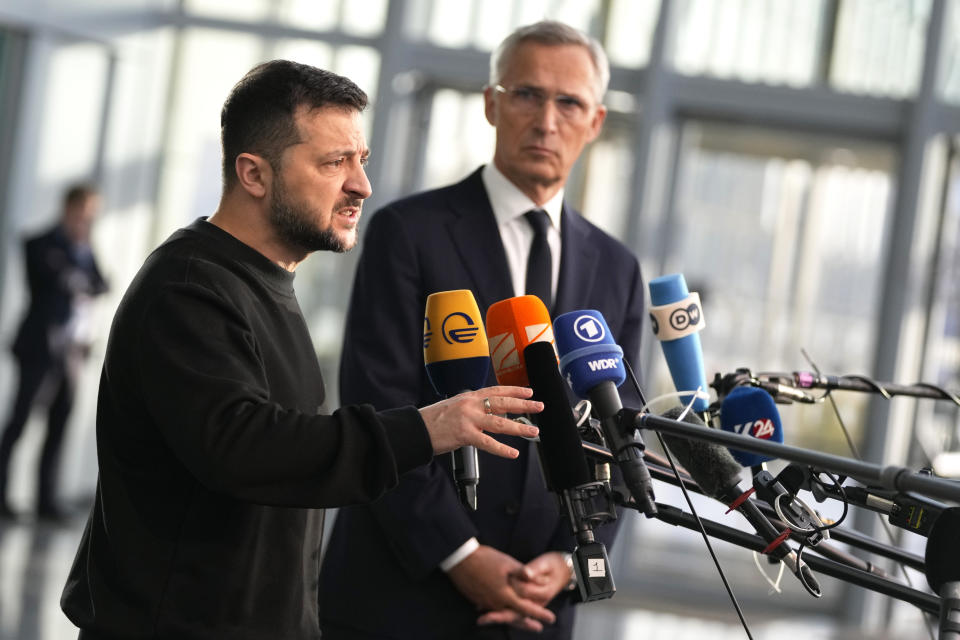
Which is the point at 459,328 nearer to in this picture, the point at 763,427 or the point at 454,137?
the point at 763,427

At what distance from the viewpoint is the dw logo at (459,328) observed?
147 centimetres

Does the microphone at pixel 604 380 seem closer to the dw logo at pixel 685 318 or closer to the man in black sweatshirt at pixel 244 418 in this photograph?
the man in black sweatshirt at pixel 244 418

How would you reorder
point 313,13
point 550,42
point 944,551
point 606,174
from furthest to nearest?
point 313,13
point 606,174
point 550,42
point 944,551

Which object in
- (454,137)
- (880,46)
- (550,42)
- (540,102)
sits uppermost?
(880,46)

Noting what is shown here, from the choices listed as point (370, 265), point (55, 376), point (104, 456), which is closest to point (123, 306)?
point (104, 456)

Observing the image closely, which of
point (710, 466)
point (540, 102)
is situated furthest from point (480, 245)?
point (710, 466)

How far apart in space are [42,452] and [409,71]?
2.65m

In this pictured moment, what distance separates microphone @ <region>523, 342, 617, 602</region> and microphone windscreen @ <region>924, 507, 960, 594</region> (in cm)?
33

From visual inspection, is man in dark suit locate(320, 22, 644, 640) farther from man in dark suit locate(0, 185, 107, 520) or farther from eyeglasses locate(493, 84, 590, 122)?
man in dark suit locate(0, 185, 107, 520)

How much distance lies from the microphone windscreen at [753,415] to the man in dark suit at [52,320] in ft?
15.7

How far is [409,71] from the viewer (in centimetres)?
609

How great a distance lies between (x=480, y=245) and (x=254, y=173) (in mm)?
646

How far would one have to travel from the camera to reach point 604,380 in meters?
1.38

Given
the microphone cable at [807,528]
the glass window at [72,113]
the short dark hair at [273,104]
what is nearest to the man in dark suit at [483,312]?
the short dark hair at [273,104]
